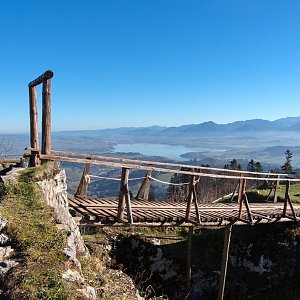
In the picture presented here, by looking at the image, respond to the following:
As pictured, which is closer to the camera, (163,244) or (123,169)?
(123,169)

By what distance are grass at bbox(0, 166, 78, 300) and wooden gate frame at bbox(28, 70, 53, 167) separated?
2070mm

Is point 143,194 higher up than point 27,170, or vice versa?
point 27,170

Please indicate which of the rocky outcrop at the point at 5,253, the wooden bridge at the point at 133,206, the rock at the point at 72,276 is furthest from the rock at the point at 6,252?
the wooden bridge at the point at 133,206

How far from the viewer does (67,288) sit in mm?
4461

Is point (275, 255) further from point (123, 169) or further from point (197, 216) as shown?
point (123, 169)

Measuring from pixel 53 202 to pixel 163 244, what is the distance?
24.5ft

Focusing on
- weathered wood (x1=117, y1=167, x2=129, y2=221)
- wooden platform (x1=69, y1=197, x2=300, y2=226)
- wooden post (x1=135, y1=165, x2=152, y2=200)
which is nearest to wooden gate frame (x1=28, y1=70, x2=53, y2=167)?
wooden platform (x1=69, y1=197, x2=300, y2=226)

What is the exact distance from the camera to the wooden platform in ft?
33.2

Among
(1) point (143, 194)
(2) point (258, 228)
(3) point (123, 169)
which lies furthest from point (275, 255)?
(3) point (123, 169)

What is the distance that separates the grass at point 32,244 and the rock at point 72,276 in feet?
0.27

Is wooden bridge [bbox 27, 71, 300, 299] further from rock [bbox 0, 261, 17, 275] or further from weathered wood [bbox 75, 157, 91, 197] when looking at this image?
rock [bbox 0, 261, 17, 275]

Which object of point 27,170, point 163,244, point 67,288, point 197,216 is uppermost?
point 27,170

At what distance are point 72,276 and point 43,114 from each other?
6061 mm

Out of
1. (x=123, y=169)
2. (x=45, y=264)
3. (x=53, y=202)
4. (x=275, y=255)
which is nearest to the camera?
(x=45, y=264)
